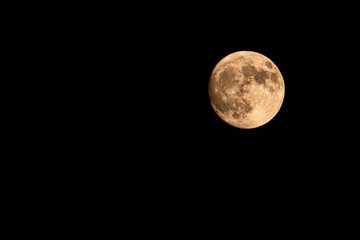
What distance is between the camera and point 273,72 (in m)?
3.26

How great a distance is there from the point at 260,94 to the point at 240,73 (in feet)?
1.35

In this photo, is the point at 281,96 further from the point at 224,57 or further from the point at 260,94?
the point at 224,57

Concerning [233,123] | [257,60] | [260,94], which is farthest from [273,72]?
[233,123]

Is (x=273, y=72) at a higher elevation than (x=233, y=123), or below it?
higher

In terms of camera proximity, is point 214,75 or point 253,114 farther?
point 214,75

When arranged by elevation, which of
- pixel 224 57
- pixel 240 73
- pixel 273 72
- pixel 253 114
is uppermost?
pixel 224 57

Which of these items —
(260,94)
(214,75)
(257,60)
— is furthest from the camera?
(214,75)

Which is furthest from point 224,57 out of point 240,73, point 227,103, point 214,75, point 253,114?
point 253,114

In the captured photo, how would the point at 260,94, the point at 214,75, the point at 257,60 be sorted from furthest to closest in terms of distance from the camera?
1. the point at 214,75
2. the point at 257,60
3. the point at 260,94

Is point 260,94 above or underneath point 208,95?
underneath

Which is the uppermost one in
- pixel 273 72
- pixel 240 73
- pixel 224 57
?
pixel 224 57

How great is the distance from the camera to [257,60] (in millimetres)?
3244

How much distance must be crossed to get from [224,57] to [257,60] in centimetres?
57

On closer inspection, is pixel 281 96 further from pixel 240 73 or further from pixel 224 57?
pixel 224 57
